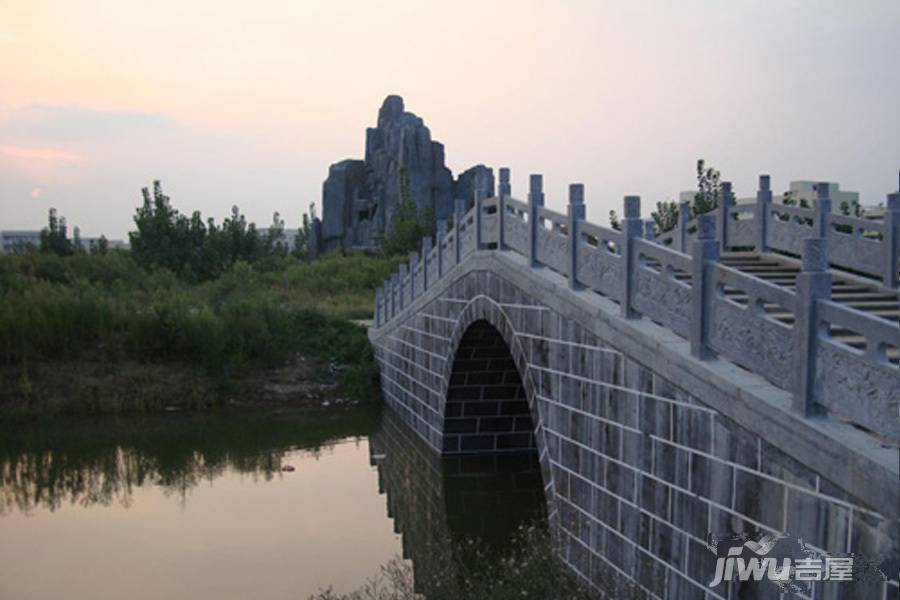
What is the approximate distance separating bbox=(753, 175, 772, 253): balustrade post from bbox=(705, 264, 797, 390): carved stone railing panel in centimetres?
440

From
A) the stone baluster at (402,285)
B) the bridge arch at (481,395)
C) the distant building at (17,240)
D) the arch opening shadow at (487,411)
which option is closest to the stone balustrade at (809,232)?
the bridge arch at (481,395)

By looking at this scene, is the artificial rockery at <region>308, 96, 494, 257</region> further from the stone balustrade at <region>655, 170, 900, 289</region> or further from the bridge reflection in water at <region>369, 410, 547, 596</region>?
the stone balustrade at <region>655, 170, 900, 289</region>

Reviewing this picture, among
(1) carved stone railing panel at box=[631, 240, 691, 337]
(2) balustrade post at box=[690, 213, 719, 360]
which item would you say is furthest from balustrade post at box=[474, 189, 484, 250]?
(2) balustrade post at box=[690, 213, 719, 360]

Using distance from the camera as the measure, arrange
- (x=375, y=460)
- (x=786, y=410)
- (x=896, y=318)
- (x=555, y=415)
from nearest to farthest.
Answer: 1. (x=786, y=410)
2. (x=896, y=318)
3. (x=555, y=415)
4. (x=375, y=460)

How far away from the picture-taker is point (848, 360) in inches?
183

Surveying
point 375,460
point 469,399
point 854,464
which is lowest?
point 375,460

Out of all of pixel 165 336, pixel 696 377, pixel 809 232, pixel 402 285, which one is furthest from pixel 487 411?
pixel 165 336

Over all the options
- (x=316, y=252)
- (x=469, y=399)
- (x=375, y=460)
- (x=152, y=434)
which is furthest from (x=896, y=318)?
(x=316, y=252)

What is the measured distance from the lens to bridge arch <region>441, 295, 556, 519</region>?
40.0ft

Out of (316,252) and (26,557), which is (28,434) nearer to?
(26,557)

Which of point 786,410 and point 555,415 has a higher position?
point 786,410

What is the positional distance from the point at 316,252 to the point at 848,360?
4159cm

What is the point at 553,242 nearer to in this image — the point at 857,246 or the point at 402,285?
the point at 857,246

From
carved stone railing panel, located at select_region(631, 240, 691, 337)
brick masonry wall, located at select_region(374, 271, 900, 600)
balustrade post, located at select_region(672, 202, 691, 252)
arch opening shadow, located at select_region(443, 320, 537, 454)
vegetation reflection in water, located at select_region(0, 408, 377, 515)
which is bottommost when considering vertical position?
vegetation reflection in water, located at select_region(0, 408, 377, 515)
